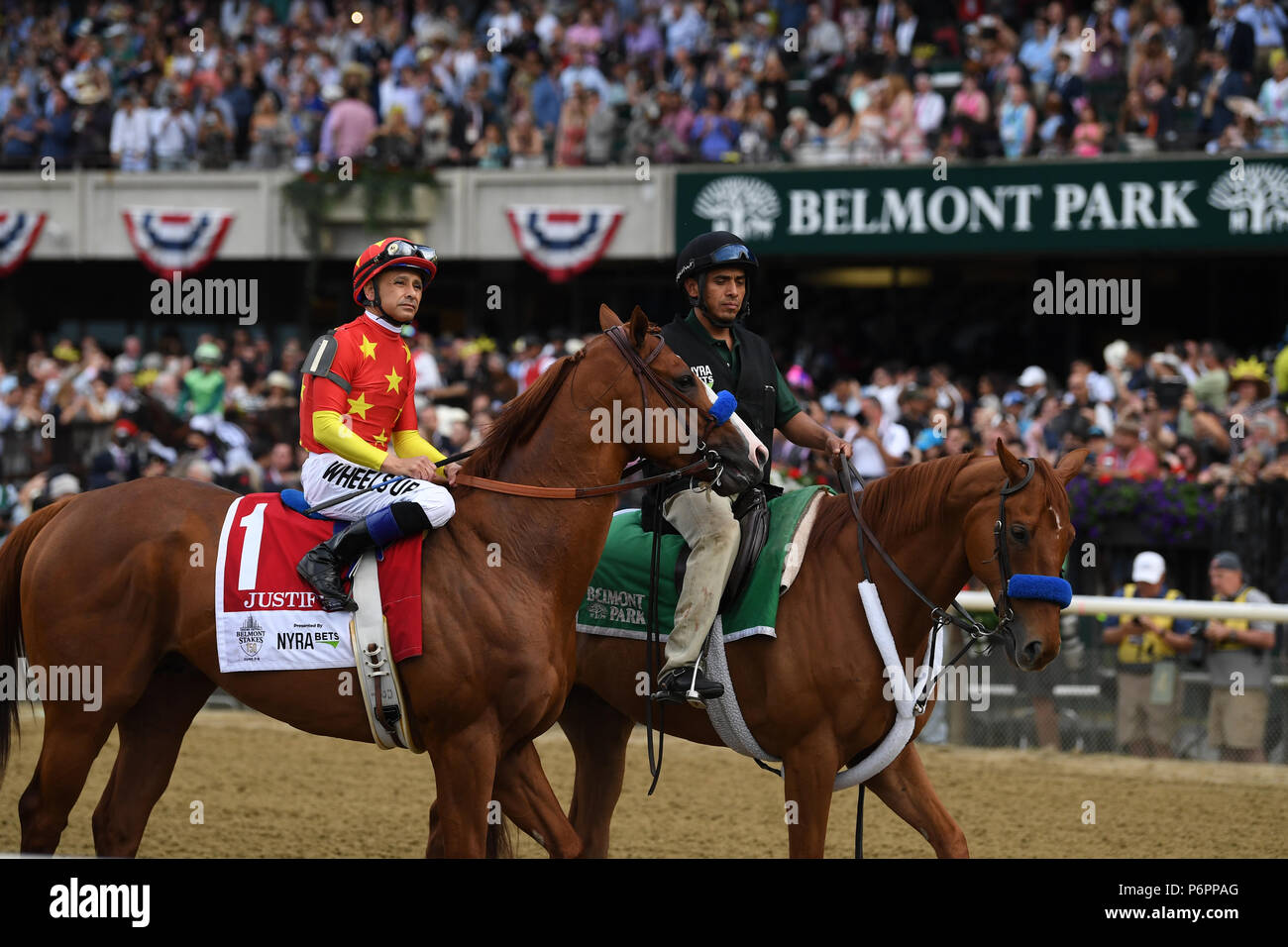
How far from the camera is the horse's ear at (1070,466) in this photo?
5340mm

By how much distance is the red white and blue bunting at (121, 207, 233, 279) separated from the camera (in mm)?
18812

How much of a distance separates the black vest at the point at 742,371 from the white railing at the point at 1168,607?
3.49 meters

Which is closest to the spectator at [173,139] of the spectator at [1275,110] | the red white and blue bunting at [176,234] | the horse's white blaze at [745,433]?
the red white and blue bunting at [176,234]

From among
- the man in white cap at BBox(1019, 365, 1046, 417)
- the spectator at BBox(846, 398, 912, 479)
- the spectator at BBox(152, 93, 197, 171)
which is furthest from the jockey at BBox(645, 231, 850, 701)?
the spectator at BBox(152, 93, 197, 171)

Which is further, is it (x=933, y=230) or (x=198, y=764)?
(x=933, y=230)

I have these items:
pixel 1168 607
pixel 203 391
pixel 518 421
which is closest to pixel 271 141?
pixel 203 391

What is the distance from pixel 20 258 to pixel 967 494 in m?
16.8

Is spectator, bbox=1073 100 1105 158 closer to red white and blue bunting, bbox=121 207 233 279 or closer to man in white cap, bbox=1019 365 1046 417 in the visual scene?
man in white cap, bbox=1019 365 1046 417

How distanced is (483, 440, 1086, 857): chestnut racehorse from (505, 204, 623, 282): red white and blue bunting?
39.1 feet

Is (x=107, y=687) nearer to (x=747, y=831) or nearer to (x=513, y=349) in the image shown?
(x=747, y=831)

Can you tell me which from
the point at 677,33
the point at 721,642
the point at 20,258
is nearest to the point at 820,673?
the point at 721,642

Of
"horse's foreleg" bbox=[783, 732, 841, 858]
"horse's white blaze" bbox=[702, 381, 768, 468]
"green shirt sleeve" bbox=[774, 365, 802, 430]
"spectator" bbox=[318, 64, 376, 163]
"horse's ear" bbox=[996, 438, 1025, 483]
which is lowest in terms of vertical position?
"horse's foreleg" bbox=[783, 732, 841, 858]

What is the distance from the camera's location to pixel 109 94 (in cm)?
2017
